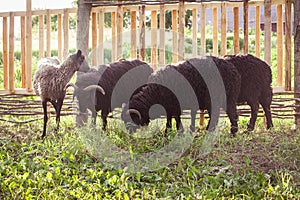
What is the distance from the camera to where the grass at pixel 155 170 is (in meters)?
5.09

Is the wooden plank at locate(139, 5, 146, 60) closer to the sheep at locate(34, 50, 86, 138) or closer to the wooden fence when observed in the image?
the wooden fence

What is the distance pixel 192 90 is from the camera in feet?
22.9

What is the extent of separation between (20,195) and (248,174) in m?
2.45

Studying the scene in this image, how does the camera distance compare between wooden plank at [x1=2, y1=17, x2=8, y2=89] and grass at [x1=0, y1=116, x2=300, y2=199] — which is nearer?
grass at [x1=0, y1=116, x2=300, y2=199]

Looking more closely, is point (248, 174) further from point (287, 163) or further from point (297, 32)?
point (297, 32)

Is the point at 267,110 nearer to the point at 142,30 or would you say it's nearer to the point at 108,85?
the point at 142,30

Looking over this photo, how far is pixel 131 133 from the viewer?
22.9 feet

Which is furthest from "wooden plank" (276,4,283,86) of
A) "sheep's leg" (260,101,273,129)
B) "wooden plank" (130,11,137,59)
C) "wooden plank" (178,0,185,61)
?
"wooden plank" (130,11,137,59)

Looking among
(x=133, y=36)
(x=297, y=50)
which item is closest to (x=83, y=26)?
(x=133, y=36)

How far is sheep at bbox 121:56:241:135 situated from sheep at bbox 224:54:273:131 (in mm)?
346

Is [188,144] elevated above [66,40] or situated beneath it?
situated beneath

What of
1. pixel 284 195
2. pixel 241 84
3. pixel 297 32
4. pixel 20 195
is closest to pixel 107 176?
pixel 20 195

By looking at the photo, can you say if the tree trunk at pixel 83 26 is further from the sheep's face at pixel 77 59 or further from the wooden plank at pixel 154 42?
the wooden plank at pixel 154 42

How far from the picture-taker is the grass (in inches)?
200
